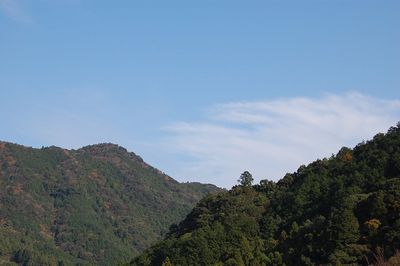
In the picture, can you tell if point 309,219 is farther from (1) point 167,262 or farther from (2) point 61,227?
(2) point 61,227

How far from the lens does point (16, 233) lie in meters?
154

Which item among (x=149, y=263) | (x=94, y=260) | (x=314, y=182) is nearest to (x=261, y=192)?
(x=314, y=182)

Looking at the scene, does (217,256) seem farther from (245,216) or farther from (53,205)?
(53,205)

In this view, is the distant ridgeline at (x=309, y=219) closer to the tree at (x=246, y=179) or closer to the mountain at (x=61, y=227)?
the tree at (x=246, y=179)

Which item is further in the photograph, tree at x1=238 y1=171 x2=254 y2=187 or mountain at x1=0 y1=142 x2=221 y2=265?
mountain at x1=0 y1=142 x2=221 y2=265

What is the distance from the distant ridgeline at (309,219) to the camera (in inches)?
1916

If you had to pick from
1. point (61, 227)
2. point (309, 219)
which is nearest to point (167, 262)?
point (309, 219)

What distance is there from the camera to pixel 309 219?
194 feet

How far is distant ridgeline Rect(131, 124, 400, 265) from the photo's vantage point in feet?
160

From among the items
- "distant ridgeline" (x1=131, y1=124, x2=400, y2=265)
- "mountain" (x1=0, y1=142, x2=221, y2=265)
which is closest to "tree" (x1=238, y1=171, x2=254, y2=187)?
"distant ridgeline" (x1=131, y1=124, x2=400, y2=265)

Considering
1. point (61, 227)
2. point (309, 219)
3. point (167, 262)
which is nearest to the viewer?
point (167, 262)

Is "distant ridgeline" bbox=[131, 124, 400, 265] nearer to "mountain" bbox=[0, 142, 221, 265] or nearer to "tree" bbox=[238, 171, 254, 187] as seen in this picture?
"tree" bbox=[238, 171, 254, 187]

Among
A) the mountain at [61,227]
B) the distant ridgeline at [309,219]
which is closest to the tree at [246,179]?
the distant ridgeline at [309,219]

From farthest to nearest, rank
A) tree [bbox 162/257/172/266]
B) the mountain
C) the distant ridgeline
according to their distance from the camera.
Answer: the mountain, tree [bbox 162/257/172/266], the distant ridgeline
